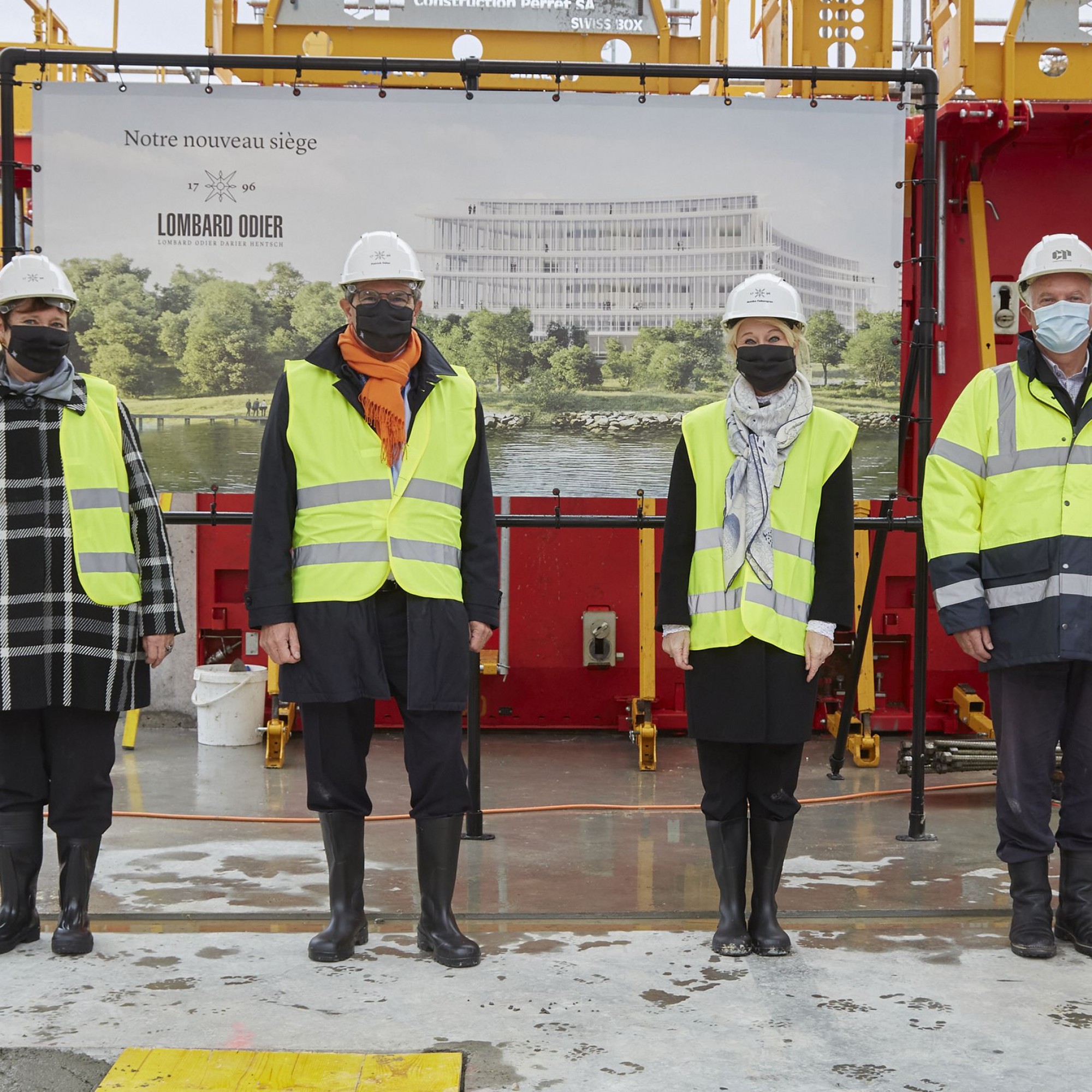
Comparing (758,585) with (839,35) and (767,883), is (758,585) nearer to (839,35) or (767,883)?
(767,883)

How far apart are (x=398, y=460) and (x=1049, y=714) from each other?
2.14 metres

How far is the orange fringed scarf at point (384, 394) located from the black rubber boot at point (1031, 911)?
231 cm

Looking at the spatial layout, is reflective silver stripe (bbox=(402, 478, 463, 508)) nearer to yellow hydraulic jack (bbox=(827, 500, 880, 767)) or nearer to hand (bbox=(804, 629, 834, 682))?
hand (bbox=(804, 629, 834, 682))

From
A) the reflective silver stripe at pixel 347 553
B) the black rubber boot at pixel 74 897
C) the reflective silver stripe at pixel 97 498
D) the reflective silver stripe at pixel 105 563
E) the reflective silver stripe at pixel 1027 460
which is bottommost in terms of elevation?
the black rubber boot at pixel 74 897

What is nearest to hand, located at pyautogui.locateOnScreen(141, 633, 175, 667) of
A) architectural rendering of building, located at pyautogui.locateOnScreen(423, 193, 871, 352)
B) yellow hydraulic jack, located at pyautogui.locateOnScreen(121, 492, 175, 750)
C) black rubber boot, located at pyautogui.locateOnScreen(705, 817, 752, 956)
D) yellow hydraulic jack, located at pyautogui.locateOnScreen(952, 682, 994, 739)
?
black rubber boot, located at pyautogui.locateOnScreen(705, 817, 752, 956)

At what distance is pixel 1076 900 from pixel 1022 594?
98 centimetres

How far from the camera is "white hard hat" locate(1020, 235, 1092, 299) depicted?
163 inches

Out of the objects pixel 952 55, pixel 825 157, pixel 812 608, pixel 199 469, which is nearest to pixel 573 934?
pixel 812 608

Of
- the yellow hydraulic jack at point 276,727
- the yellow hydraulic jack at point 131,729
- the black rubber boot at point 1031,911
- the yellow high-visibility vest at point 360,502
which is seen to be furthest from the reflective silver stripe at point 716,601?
the yellow hydraulic jack at point 131,729

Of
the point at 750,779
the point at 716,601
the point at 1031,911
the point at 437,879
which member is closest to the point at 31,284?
the point at 437,879

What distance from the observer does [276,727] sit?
724cm

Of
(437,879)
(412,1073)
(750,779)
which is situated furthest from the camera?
(750,779)

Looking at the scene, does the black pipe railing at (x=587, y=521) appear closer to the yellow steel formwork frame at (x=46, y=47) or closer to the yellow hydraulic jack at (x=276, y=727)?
the yellow hydraulic jack at (x=276, y=727)

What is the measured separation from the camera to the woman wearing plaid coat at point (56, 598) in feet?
13.1
